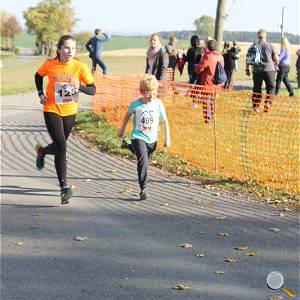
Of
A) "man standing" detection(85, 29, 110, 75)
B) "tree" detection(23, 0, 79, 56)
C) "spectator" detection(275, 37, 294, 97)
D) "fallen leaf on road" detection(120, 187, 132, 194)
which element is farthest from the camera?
"tree" detection(23, 0, 79, 56)

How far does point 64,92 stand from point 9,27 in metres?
125

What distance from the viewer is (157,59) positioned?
1445 cm

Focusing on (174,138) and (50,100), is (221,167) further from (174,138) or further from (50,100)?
(50,100)

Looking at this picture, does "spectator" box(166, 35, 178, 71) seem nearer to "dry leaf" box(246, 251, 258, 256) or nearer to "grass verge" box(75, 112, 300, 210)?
"grass verge" box(75, 112, 300, 210)

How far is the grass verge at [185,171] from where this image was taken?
8172 mm

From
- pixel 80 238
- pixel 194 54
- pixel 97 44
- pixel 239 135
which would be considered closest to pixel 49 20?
pixel 97 44

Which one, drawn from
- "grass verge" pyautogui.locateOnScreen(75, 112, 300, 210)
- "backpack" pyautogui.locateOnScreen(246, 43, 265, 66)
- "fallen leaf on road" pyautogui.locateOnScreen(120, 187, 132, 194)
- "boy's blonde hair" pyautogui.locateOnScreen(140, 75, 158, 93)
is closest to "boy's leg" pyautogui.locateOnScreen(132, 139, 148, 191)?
"fallen leaf on road" pyautogui.locateOnScreen(120, 187, 132, 194)

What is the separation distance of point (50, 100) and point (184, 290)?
371 cm

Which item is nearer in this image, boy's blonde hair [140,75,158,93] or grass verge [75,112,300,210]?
boy's blonde hair [140,75,158,93]

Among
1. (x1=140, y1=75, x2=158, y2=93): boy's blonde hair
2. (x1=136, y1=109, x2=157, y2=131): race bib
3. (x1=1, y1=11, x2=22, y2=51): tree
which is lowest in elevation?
(x1=1, y1=11, x2=22, y2=51): tree

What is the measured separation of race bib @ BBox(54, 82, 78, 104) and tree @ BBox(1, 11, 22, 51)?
390 feet

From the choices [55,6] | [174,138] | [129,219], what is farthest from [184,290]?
[55,6]

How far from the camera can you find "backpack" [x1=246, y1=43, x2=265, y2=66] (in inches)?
602

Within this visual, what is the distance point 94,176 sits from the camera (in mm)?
9727
